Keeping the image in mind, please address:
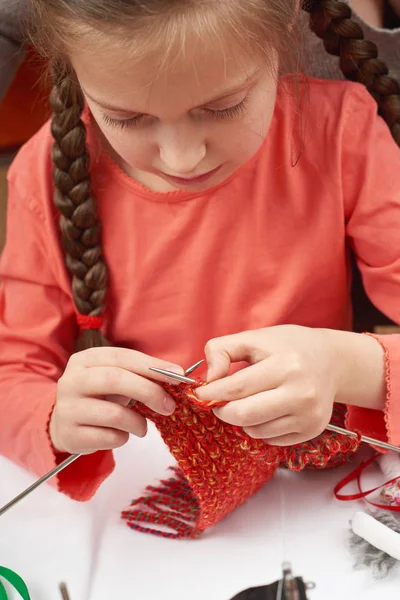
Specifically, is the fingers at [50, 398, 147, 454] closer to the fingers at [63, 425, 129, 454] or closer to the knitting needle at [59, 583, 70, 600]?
the fingers at [63, 425, 129, 454]

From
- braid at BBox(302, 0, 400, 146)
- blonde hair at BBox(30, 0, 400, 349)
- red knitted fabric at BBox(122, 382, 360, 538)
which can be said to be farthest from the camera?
braid at BBox(302, 0, 400, 146)

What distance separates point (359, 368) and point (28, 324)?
0.36 metres

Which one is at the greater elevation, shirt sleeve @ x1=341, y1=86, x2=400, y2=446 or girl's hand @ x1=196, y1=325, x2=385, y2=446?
shirt sleeve @ x1=341, y1=86, x2=400, y2=446

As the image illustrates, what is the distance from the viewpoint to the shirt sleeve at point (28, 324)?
2.55 ft

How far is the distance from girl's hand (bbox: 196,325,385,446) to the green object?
0.22m

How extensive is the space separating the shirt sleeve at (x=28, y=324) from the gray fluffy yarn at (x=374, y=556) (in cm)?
26

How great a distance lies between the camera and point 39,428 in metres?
0.75

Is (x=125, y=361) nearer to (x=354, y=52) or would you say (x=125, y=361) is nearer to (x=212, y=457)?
(x=212, y=457)

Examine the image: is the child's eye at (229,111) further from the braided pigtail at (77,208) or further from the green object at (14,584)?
the green object at (14,584)

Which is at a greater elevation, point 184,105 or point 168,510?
point 184,105

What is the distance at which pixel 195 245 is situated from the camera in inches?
31.3

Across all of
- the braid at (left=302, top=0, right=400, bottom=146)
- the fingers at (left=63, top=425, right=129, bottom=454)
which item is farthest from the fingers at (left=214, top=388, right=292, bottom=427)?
the braid at (left=302, top=0, right=400, bottom=146)

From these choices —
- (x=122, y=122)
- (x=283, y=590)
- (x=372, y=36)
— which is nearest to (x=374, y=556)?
(x=283, y=590)

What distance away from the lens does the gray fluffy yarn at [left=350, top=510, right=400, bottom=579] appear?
24.3 inches
